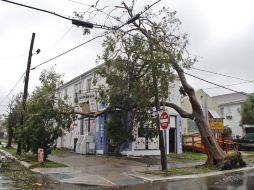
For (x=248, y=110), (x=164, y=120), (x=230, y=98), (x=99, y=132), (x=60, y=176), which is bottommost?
(x=60, y=176)

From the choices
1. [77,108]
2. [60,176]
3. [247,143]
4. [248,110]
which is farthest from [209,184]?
[248,110]

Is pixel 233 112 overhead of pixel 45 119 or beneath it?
overhead

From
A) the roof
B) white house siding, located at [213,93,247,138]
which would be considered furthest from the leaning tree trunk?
the roof

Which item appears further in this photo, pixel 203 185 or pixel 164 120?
pixel 164 120

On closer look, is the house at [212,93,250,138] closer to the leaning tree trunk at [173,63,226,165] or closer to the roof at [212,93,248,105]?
the roof at [212,93,248,105]

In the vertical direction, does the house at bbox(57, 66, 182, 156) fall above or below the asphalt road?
above

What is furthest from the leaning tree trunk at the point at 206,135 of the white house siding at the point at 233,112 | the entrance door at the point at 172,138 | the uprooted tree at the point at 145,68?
the white house siding at the point at 233,112

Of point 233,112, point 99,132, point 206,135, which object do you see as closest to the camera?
point 206,135

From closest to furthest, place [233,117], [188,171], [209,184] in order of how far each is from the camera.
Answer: [209,184], [188,171], [233,117]

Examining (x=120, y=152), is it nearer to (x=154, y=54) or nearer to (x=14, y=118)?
(x=154, y=54)

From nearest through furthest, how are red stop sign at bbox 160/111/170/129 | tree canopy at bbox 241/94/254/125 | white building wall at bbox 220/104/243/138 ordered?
red stop sign at bbox 160/111/170/129
tree canopy at bbox 241/94/254/125
white building wall at bbox 220/104/243/138

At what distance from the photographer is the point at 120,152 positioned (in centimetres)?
2905

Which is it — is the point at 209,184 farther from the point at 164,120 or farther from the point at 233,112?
the point at 233,112

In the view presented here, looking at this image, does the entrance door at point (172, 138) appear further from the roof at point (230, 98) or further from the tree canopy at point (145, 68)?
the roof at point (230, 98)
